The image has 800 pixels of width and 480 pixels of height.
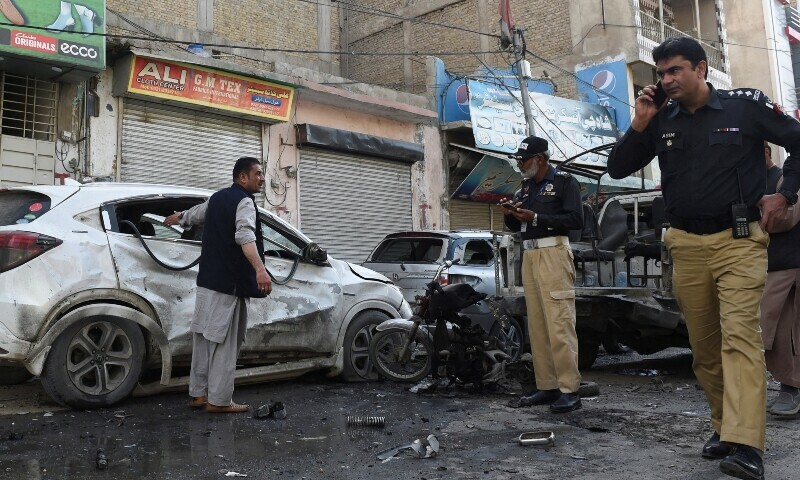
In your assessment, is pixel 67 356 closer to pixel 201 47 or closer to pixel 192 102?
pixel 192 102

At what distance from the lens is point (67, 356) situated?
5.10 meters

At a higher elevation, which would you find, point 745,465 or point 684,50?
point 684,50

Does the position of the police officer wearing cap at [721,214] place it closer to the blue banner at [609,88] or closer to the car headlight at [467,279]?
the car headlight at [467,279]

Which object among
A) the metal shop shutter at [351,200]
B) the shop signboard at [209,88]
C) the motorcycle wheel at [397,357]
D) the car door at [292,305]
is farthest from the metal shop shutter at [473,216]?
the car door at [292,305]

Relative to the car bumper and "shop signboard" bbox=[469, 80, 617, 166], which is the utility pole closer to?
"shop signboard" bbox=[469, 80, 617, 166]

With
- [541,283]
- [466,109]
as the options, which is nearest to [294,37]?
[466,109]

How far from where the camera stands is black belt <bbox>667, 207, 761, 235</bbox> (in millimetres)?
3602

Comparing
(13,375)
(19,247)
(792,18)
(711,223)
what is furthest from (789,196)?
(792,18)

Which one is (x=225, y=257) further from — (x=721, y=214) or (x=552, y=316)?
(x=721, y=214)

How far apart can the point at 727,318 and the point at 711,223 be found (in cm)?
47

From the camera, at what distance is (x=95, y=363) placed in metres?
5.24

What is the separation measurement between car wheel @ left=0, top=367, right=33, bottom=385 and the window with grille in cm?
591

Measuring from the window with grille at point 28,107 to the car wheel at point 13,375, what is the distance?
19.4 ft

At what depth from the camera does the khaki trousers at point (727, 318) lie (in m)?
3.38
